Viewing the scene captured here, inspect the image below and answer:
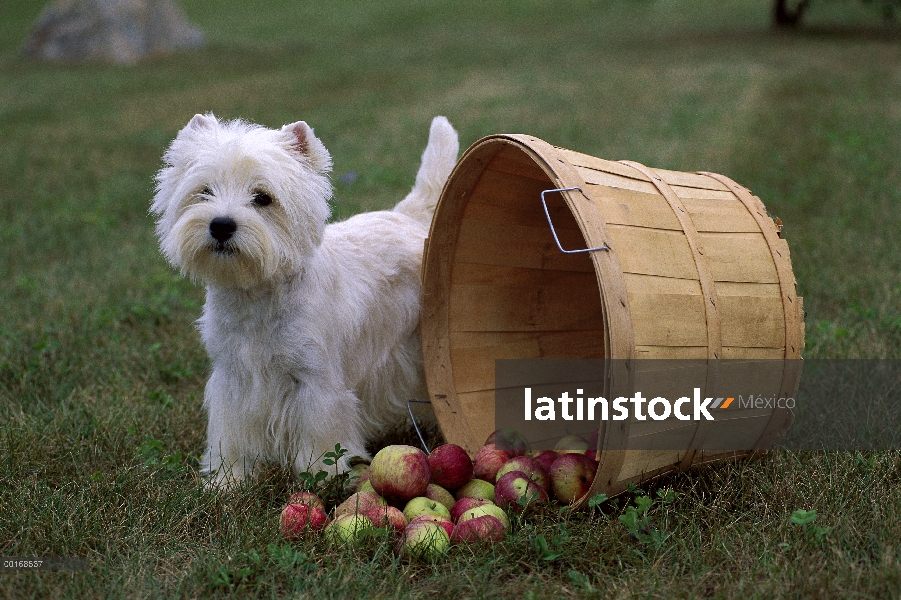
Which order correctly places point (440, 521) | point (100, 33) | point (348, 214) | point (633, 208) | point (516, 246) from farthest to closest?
point (100, 33), point (348, 214), point (516, 246), point (633, 208), point (440, 521)

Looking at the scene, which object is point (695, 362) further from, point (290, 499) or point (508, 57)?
point (508, 57)

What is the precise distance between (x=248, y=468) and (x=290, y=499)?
21.7 inches

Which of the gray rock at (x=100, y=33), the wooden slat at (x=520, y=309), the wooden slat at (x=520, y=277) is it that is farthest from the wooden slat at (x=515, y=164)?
the gray rock at (x=100, y=33)

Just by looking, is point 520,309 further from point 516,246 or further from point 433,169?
point 433,169

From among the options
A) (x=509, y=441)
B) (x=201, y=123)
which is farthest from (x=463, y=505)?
(x=201, y=123)

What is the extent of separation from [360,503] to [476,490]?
0.50 m

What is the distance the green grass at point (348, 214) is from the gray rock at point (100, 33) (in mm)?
819

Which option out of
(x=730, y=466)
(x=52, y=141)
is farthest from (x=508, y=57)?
(x=730, y=466)

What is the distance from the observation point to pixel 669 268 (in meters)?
3.06

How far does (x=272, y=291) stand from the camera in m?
3.35

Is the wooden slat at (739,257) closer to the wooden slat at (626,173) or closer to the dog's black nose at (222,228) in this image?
the wooden slat at (626,173)

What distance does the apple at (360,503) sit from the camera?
2996 millimetres

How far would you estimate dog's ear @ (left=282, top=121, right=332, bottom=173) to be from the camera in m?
3.42

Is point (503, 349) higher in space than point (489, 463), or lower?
higher
